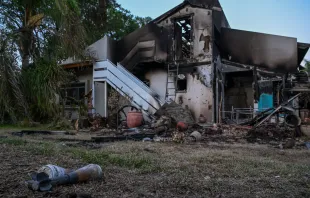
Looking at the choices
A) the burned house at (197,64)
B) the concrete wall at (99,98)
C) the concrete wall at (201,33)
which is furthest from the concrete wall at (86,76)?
the concrete wall at (201,33)

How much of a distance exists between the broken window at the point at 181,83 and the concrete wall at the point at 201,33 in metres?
0.97

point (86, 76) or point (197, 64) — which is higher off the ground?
point (197, 64)

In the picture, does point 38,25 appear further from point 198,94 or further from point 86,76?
point 198,94

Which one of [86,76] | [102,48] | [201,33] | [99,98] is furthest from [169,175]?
[86,76]

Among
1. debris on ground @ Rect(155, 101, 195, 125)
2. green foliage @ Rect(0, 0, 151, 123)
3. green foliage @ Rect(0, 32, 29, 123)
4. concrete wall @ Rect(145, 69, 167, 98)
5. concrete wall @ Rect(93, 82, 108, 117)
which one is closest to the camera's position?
green foliage @ Rect(0, 32, 29, 123)

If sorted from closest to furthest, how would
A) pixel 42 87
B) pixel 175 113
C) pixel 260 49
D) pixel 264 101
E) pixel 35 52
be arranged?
pixel 42 87 < pixel 175 113 < pixel 35 52 < pixel 264 101 < pixel 260 49

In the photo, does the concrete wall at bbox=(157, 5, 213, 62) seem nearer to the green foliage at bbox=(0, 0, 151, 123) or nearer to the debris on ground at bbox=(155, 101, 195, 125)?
the debris on ground at bbox=(155, 101, 195, 125)

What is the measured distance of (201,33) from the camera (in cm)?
1361

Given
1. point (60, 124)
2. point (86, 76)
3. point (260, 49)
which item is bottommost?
point (60, 124)

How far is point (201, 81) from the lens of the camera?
13375mm

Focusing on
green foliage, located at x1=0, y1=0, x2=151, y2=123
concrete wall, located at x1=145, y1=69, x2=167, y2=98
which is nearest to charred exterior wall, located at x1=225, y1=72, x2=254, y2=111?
concrete wall, located at x1=145, y1=69, x2=167, y2=98

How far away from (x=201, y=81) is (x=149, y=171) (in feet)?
33.8

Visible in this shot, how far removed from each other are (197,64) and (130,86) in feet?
11.1

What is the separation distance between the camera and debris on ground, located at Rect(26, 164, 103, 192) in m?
2.47
